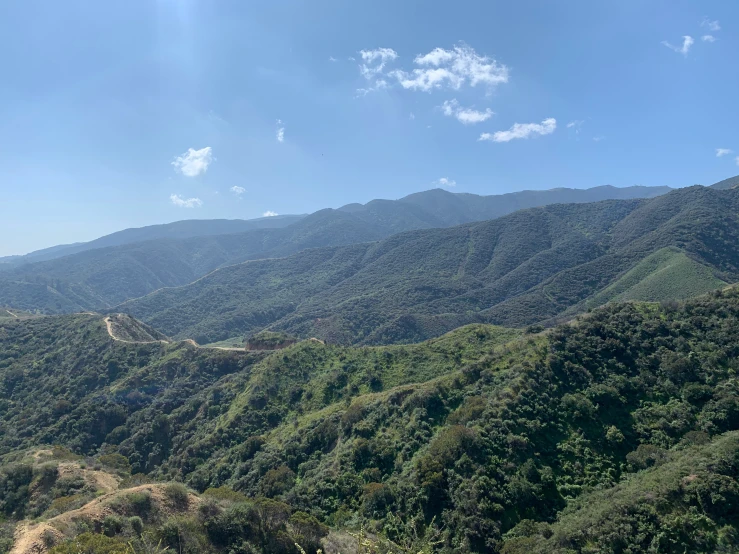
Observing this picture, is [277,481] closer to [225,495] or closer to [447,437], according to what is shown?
[225,495]

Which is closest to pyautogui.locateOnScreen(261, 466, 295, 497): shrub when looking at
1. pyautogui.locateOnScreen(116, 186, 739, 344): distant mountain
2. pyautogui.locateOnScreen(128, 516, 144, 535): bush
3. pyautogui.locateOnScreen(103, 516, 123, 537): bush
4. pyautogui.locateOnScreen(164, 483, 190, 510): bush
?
pyautogui.locateOnScreen(164, 483, 190, 510): bush

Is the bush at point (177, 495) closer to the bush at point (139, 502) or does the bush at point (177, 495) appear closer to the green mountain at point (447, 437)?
the green mountain at point (447, 437)

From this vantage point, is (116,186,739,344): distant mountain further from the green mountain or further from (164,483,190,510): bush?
(164,483,190,510): bush

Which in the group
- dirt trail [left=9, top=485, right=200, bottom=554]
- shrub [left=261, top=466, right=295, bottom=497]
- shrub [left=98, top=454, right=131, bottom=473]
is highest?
dirt trail [left=9, top=485, right=200, bottom=554]

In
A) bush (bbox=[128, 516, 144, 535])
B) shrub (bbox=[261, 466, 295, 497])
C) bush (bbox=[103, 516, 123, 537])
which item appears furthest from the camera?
shrub (bbox=[261, 466, 295, 497])

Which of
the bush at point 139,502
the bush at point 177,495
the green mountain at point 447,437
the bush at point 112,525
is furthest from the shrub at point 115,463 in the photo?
the bush at point 112,525

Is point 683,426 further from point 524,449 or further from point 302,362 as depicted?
point 302,362

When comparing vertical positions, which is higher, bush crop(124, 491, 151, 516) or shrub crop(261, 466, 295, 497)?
bush crop(124, 491, 151, 516)
